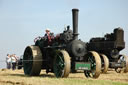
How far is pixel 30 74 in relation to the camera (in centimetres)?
1563

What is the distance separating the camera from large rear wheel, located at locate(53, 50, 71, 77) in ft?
41.7

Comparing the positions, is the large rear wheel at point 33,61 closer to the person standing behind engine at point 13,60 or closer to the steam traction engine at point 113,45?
the steam traction engine at point 113,45

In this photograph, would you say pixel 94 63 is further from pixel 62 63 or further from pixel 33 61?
pixel 33 61

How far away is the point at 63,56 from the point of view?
1296cm

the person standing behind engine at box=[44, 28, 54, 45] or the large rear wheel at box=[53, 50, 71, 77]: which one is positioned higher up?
the person standing behind engine at box=[44, 28, 54, 45]

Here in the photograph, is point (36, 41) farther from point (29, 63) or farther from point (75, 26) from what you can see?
point (75, 26)

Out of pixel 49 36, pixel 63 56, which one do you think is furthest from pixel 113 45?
pixel 63 56

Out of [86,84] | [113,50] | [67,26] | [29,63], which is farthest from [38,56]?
[113,50]

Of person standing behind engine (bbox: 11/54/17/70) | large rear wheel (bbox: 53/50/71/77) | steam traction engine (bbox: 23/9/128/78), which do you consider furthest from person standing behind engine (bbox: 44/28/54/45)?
person standing behind engine (bbox: 11/54/17/70)

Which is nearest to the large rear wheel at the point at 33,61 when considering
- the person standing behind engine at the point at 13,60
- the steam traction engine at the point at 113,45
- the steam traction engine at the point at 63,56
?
the steam traction engine at the point at 63,56

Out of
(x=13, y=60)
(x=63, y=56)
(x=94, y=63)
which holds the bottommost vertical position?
(x=13, y=60)

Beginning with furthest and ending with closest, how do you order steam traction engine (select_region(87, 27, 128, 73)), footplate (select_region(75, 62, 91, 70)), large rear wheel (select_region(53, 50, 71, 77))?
steam traction engine (select_region(87, 27, 128, 73))
footplate (select_region(75, 62, 91, 70))
large rear wheel (select_region(53, 50, 71, 77))

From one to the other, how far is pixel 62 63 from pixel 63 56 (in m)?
0.53

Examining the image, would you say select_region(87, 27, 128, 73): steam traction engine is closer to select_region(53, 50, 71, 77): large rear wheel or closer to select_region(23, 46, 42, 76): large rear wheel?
select_region(23, 46, 42, 76): large rear wheel
